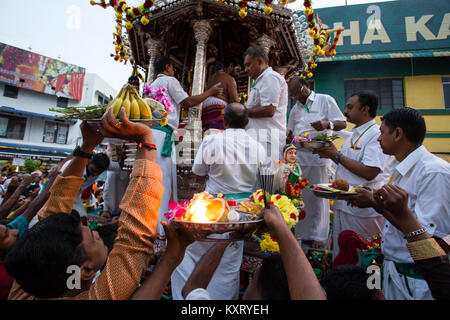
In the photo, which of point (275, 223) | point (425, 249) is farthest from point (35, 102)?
point (425, 249)

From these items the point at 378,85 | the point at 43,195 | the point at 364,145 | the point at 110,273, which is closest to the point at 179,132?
the point at 43,195

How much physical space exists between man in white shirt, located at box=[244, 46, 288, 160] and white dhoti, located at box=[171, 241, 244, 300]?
1.48 m

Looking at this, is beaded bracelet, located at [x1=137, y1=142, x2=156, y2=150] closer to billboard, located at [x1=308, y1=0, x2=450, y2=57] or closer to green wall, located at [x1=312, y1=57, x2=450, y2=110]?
green wall, located at [x1=312, y1=57, x2=450, y2=110]

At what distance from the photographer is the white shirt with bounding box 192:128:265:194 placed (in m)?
2.69

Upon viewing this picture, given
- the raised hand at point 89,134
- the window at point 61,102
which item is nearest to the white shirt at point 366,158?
the raised hand at point 89,134

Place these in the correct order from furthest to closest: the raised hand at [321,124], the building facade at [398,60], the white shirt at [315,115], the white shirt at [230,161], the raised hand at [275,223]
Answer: the building facade at [398,60] → the white shirt at [315,115] → the raised hand at [321,124] → the white shirt at [230,161] → the raised hand at [275,223]

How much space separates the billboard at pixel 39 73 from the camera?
23875mm

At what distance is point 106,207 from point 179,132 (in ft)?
9.00

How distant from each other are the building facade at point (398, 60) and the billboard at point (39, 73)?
2831cm

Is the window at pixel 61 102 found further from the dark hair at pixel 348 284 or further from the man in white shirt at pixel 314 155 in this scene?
the dark hair at pixel 348 284

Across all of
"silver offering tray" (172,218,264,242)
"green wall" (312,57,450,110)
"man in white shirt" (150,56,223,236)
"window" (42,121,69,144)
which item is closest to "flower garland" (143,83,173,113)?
"man in white shirt" (150,56,223,236)

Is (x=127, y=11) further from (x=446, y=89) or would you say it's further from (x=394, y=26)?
(x=446, y=89)
